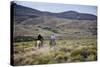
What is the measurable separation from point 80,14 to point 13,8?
106 cm

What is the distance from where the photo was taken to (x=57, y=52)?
106 inches

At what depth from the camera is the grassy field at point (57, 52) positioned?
2.53 metres

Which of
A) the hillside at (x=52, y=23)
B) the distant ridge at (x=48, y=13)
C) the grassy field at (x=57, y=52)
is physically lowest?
the grassy field at (x=57, y=52)

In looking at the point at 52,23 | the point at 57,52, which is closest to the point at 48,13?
the point at 52,23

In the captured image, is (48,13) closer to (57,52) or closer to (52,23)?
(52,23)

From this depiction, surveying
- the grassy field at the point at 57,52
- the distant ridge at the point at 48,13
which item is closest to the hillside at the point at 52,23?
the distant ridge at the point at 48,13

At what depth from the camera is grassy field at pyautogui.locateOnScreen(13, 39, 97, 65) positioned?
253 centimetres

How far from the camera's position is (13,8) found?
8.23 ft

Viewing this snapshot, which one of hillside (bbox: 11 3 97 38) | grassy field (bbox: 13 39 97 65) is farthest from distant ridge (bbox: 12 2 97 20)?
grassy field (bbox: 13 39 97 65)

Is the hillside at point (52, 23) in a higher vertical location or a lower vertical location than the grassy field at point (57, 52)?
higher

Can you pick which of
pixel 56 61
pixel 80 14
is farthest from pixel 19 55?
pixel 80 14

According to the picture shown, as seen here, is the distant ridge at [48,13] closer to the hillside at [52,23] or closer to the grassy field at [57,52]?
the hillside at [52,23]

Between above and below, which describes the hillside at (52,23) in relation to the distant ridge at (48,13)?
below

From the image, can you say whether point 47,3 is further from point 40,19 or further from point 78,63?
→ point 78,63
